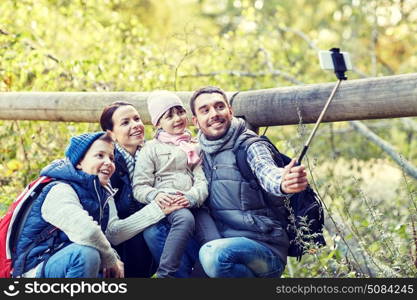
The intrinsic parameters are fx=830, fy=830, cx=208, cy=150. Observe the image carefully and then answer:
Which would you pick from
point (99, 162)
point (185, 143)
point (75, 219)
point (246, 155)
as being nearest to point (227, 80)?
point (185, 143)

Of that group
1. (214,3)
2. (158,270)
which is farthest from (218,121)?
(214,3)

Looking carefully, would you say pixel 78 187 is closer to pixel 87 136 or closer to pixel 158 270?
pixel 87 136

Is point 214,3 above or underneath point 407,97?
above

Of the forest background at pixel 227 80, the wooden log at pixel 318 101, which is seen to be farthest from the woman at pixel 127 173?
the forest background at pixel 227 80

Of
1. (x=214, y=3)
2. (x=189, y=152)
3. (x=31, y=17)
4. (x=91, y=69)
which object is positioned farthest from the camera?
(x=214, y=3)

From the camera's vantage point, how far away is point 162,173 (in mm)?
3748

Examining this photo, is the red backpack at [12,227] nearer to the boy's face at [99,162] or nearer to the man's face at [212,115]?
the boy's face at [99,162]

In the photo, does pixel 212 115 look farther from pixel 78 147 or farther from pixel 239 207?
pixel 78 147

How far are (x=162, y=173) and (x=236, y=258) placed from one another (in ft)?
1.79

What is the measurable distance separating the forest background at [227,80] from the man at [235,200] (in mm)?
294

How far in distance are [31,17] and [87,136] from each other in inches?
184

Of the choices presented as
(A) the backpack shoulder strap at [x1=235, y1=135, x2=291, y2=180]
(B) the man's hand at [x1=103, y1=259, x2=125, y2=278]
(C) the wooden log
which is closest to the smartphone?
(C) the wooden log

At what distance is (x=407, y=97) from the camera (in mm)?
3543

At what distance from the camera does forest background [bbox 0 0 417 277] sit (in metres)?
4.88
